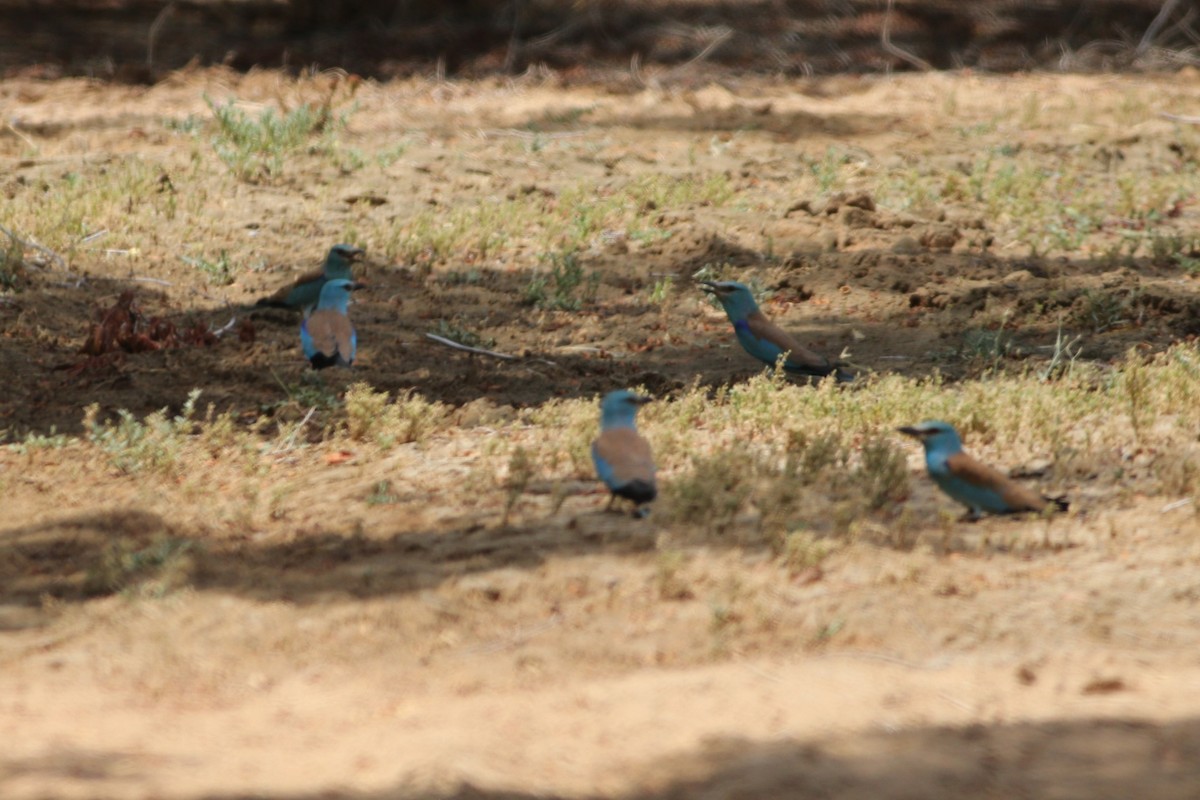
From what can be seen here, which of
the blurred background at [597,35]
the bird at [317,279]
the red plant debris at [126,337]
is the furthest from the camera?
the blurred background at [597,35]

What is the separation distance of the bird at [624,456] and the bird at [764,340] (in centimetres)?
192

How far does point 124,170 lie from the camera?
36.2 ft

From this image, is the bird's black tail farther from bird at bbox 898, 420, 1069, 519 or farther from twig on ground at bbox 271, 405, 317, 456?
twig on ground at bbox 271, 405, 317, 456

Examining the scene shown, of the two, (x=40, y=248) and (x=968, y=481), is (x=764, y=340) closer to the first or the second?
(x=968, y=481)

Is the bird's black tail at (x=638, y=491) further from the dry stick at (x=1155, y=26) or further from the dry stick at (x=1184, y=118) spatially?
the dry stick at (x=1155, y=26)

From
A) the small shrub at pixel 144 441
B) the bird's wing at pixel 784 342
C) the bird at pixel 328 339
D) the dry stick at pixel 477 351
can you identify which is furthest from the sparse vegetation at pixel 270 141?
the bird's wing at pixel 784 342

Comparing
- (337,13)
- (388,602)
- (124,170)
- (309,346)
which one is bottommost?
(388,602)

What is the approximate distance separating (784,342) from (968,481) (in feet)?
7.31

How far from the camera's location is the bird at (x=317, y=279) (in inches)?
333

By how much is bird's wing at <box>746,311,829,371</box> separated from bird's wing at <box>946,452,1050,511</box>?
2122 millimetres

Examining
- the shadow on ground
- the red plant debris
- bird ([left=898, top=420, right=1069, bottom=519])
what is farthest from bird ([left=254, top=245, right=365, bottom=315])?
the shadow on ground

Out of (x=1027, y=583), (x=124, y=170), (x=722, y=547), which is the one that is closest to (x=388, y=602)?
(x=722, y=547)

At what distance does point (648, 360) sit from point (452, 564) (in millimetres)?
3264

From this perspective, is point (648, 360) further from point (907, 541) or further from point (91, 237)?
point (91, 237)
